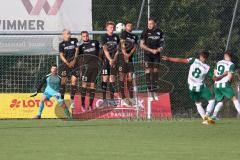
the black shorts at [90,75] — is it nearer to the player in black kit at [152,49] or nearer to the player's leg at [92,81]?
the player's leg at [92,81]

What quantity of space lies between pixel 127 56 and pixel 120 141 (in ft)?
25.1

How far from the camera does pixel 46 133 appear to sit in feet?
49.8

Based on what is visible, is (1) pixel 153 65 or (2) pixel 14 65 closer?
(1) pixel 153 65

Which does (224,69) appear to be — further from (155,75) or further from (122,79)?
(122,79)

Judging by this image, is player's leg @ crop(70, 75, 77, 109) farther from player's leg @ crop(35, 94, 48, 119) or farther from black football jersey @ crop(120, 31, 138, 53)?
black football jersey @ crop(120, 31, 138, 53)

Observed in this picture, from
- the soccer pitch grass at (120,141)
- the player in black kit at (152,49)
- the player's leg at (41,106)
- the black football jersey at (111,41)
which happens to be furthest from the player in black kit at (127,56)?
the soccer pitch grass at (120,141)

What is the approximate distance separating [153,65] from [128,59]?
673 millimetres

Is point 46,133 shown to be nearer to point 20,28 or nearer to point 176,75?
point 20,28

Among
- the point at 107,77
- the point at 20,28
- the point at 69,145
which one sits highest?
the point at 20,28

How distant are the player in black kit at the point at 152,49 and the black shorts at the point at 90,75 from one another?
56.4 inches

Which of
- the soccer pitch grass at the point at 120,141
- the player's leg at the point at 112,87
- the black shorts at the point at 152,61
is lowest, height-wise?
the soccer pitch grass at the point at 120,141

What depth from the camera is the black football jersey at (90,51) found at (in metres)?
21.3

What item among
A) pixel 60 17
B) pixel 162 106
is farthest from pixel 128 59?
pixel 60 17

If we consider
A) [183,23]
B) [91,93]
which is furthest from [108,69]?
[183,23]
